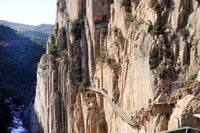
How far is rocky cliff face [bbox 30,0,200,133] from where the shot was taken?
14.9 metres

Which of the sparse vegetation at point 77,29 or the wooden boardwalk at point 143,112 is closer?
the wooden boardwalk at point 143,112

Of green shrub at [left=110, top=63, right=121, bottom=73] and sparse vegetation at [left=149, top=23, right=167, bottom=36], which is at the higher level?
sparse vegetation at [left=149, top=23, right=167, bottom=36]

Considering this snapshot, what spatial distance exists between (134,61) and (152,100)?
4.49 meters

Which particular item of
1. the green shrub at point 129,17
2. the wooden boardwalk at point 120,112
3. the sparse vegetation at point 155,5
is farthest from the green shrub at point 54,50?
the sparse vegetation at point 155,5

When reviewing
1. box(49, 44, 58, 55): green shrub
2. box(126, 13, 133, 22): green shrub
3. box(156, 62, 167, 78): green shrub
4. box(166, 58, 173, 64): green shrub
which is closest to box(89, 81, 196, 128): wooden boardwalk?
box(156, 62, 167, 78): green shrub

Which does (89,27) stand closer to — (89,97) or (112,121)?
(89,97)

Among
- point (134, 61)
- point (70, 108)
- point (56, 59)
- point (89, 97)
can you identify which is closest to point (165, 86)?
point (134, 61)

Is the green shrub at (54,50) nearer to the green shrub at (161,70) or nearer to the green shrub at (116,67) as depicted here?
the green shrub at (116,67)

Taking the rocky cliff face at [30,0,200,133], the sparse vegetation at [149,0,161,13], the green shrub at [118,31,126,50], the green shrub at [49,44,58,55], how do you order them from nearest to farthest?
the rocky cliff face at [30,0,200,133] < the sparse vegetation at [149,0,161,13] < the green shrub at [118,31,126,50] < the green shrub at [49,44,58,55]

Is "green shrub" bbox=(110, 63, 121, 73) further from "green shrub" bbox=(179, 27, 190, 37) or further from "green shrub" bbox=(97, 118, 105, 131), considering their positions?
"green shrub" bbox=(179, 27, 190, 37)

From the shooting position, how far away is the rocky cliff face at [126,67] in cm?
1489

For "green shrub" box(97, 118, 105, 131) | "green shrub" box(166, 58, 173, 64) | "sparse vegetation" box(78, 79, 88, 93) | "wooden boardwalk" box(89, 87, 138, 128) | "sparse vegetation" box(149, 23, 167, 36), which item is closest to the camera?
"green shrub" box(166, 58, 173, 64)

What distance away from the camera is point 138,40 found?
1869 centimetres

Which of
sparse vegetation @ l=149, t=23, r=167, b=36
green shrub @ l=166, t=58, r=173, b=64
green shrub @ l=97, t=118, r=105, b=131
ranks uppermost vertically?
sparse vegetation @ l=149, t=23, r=167, b=36
